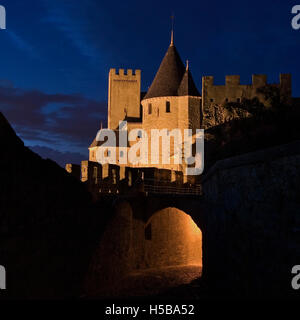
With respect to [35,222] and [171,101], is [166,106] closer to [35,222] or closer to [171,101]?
[171,101]

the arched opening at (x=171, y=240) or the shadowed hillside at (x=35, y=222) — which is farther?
the arched opening at (x=171, y=240)

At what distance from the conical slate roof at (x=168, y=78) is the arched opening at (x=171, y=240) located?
12936mm

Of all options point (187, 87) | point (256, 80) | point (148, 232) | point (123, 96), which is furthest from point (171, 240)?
point (123, 96)

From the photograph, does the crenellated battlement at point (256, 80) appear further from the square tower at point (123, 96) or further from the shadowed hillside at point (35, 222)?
the square tower at point (123, 96)

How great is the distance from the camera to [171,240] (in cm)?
2080

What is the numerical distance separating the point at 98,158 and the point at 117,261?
27.9 metres

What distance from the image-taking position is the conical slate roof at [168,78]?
31.9 metres

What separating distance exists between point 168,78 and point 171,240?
1567 cm

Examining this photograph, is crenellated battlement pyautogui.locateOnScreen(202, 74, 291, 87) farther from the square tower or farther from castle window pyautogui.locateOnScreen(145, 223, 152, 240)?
the square tower

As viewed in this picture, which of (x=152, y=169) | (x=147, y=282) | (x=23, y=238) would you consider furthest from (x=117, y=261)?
(x=23, y=238)

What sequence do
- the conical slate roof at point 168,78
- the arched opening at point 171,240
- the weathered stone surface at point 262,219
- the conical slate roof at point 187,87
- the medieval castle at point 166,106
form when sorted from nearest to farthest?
the weathered stone surface at point 262,219 < the medieval castle at point 166,106 < the arched opening at point 171,240 < the conical slate roof at point 187,87 < the conical slate roof at point 168,78

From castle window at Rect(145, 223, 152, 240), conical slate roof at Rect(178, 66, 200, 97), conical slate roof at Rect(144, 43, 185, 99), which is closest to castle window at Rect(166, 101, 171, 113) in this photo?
conical slate roof at Rect(144, 43, 185, 99)

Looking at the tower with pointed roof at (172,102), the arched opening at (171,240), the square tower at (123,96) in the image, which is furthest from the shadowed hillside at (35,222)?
the square tower at (123,96)
